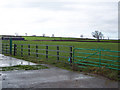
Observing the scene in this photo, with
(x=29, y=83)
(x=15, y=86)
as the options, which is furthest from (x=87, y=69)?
(x=15, y=86)

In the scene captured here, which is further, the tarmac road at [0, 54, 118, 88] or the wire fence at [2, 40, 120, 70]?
the wire fence at [2, 40, 120, 70]

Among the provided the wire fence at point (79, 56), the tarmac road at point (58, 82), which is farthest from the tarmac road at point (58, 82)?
the wire fence at point (79, 56)

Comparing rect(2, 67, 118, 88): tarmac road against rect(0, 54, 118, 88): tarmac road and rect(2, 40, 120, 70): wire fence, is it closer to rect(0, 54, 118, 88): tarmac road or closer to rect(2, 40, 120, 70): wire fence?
rect(0, 54, 118, 88): tarmac road

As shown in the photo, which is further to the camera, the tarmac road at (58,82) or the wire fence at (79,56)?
the wire fence at (79,56)

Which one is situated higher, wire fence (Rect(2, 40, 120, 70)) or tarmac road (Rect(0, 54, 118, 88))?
wire fence (Rect(2, 40, 120, 70))

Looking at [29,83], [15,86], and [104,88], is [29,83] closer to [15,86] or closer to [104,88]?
[15,86]

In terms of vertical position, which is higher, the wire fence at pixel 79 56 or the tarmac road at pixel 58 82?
the wire fence at pixel 79 56

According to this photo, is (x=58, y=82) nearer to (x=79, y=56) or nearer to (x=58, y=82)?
(x=58, y=82)

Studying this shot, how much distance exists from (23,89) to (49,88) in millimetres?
836

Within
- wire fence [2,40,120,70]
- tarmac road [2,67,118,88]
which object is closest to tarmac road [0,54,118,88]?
tarmac road [2,67,118,88]

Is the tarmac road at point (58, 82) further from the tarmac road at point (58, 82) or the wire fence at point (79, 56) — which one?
the wire fence at point (79, 56)

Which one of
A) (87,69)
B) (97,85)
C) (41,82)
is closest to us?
(97,85)

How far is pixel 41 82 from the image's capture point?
722cm

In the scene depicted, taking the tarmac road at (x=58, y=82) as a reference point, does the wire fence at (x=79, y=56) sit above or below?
above
